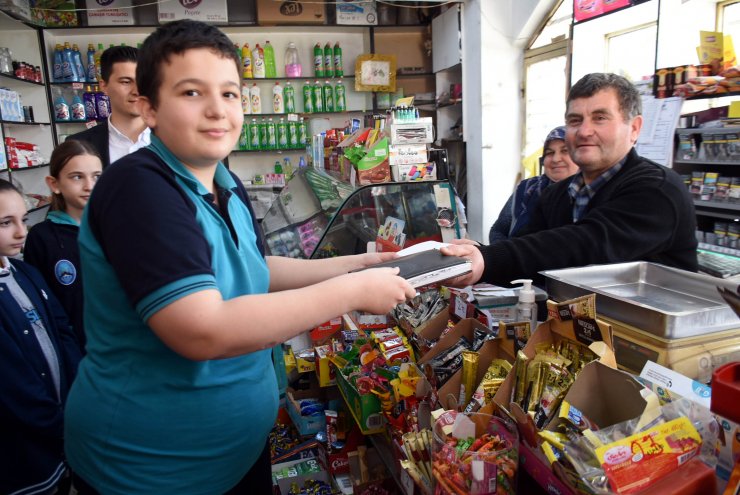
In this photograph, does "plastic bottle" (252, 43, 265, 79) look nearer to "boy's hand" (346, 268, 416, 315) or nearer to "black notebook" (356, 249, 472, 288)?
"black notebook" (356, 249, 472, 288)

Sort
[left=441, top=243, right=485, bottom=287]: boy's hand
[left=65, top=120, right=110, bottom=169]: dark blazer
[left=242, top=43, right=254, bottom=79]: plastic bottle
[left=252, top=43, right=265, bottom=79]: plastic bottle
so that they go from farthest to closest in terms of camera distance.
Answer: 1. [left=252, top=43, right=265, bottom=79]: plastic bottle
2. [left=242, top=43, right=254, bottom=79]: plastic bottle
3. [left=65, top=120, right=110, bottom=169]: dark blazer
4. [left=441, top=243, right=485, bottom=287]: boy's hand

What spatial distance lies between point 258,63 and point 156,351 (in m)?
6.46

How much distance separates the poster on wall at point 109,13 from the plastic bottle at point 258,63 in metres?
1.55

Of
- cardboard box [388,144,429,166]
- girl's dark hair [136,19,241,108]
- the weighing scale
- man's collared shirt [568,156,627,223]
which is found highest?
girl's dark hair [136,19,241,108]

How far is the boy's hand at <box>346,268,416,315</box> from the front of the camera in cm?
104

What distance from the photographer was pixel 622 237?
1641 millimetres

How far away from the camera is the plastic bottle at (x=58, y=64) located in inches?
247

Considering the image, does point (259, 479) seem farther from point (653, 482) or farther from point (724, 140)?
point (724, 140)

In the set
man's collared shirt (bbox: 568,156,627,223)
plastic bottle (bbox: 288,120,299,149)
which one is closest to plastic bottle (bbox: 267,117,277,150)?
plastic bottle (bbox: 288,120,299,149)

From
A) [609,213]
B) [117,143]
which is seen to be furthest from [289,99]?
[609,213]

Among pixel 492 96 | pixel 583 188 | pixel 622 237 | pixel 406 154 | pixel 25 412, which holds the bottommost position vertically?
pixel 25 412

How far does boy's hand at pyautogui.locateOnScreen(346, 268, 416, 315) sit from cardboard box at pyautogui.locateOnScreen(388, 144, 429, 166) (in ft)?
7.52

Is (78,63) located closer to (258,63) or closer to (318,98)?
(258,63)

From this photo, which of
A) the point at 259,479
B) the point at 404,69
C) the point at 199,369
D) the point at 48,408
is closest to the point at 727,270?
the point at 259,479
